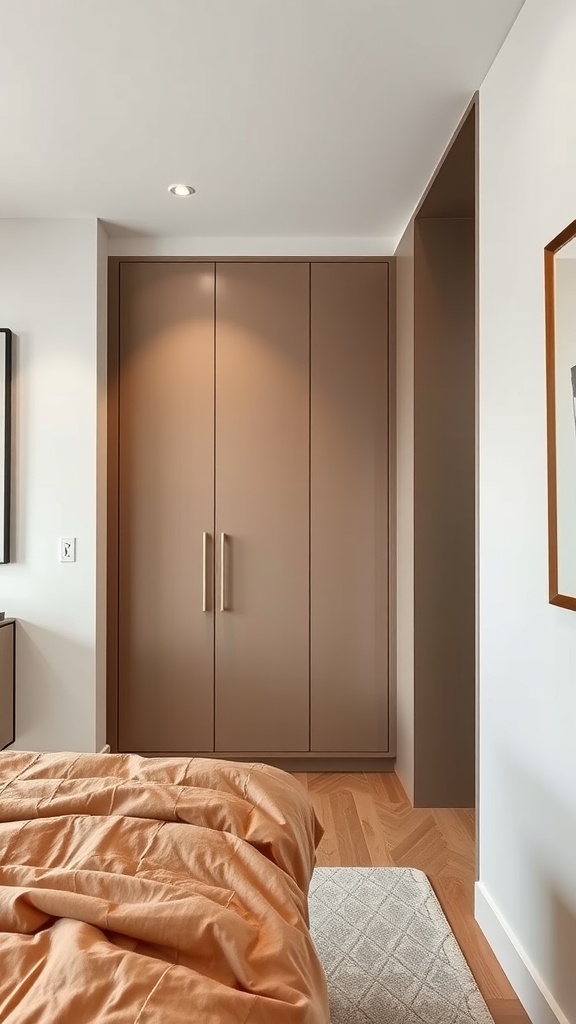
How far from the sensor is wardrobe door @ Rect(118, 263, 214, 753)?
149 inches

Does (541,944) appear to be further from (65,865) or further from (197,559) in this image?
(197,559)

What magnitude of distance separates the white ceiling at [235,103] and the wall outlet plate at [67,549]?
1.52m

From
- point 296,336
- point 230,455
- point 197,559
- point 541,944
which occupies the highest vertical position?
point 296,336

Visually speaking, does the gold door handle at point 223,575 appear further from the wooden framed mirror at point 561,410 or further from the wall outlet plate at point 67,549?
the wooden framed mirror at point 561,410

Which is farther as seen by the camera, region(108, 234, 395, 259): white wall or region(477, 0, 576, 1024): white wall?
region(108, 234, 395, 259): white wall

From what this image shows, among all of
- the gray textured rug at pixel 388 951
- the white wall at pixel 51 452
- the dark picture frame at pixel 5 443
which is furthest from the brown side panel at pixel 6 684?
the gray textured rug at pixel 388 951

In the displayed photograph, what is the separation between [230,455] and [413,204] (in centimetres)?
145

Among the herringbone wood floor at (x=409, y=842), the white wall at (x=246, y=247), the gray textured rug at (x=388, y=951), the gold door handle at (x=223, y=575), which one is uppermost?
the white wall at (x=246, y=247)

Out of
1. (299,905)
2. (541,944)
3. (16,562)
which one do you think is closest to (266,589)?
(16,562)

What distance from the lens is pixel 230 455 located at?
3820 millimetres

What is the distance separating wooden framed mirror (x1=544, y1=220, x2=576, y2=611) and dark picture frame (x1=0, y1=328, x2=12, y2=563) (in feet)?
8.41

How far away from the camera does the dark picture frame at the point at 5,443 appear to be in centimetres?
351

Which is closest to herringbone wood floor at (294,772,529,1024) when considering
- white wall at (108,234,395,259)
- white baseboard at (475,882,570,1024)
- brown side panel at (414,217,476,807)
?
white baseboard at (475,882,570,1024)

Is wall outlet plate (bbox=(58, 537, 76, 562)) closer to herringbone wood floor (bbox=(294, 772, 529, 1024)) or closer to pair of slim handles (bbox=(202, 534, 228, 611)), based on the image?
pair of slim handles (bbox=(202, 534, 228, 611))
